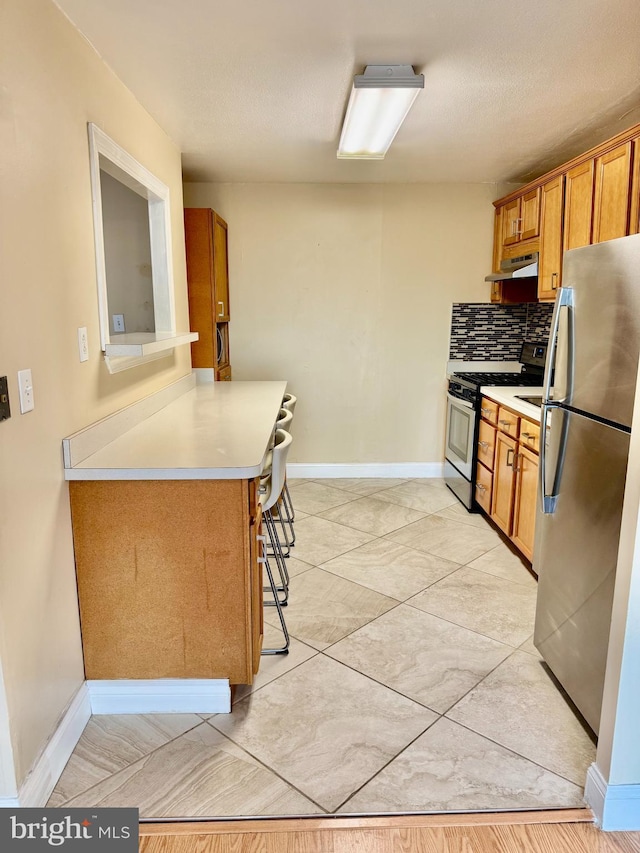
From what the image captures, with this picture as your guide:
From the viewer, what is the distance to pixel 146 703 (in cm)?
205

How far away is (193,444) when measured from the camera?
2.22 metres

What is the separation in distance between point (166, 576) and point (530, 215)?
327 cm

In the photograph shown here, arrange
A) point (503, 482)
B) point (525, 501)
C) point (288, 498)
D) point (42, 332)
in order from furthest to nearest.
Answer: point (288, 498) < point (503, 482) < point (525, 501) < point (42, 332)

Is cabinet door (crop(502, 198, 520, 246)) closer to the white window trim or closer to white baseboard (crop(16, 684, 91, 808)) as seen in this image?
the white window trim

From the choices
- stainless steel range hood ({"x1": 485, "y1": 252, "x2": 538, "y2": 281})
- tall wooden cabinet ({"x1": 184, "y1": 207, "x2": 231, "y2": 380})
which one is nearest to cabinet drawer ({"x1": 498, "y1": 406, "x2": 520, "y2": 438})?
stainless steel range hood ({"x1": 485, "y1": 252, "x2": 538, "y2": 281})

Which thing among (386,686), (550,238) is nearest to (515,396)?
(550,238)

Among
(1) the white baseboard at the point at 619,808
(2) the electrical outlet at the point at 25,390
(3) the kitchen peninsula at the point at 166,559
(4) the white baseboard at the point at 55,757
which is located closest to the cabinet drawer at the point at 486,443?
(3) the kitchen peninsula at the point at 166,559

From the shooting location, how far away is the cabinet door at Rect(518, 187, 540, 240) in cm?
368

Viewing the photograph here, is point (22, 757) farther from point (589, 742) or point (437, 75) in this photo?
point (437, 75)

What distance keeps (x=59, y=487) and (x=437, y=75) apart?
2.21 m

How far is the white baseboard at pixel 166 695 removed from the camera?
2049 mm

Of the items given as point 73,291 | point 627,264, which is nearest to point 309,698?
point 73,291

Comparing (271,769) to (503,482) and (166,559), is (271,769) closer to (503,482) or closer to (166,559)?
(166,559)

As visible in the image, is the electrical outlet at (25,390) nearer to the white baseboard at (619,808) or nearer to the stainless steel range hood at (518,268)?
the white baseboard at (619,808)
